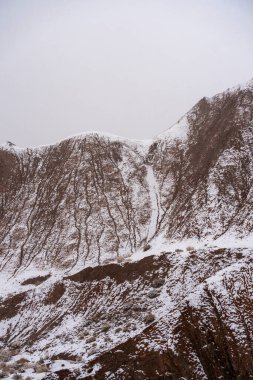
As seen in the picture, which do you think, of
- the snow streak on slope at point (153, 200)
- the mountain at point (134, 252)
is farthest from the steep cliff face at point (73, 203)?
the snow streak on slope at point (153, 200)

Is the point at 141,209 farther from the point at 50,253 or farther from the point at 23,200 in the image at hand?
the point at 23,200

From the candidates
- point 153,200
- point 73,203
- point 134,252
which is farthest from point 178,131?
point 134,252

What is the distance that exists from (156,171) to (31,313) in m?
31.9

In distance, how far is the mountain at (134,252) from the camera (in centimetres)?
1877

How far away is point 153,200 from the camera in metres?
52.3

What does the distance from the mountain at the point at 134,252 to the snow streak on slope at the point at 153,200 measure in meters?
0.23

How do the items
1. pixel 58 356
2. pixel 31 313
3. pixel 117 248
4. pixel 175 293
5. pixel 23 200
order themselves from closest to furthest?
1. pixel 58 356
2. pixel 175 293
3. pixel 31 313
4. pixel 117 248
5. pixel 23 200

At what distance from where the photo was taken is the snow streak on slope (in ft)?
152

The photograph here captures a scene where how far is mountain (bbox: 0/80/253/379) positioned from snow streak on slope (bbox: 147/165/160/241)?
9.1 inches

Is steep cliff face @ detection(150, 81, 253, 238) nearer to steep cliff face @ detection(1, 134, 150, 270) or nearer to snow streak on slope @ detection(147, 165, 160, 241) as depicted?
snow streak on slope @ detection(147, 165, 160, 241)

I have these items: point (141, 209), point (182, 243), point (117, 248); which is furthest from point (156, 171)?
point (182, 243)

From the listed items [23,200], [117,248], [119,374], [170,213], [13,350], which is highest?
[23,200]

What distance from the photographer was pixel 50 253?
44969mm

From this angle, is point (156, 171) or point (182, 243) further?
point (156, 171)
